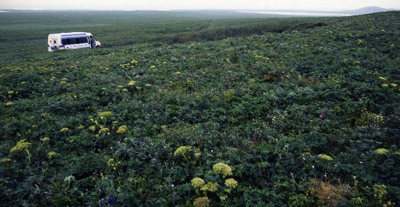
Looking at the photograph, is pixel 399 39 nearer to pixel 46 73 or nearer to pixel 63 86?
pixel 63 86

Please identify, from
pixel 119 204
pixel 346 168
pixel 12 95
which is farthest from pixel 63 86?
pixel 346 168

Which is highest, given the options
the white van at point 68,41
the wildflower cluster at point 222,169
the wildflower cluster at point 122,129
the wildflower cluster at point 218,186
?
the white van at point 68,41

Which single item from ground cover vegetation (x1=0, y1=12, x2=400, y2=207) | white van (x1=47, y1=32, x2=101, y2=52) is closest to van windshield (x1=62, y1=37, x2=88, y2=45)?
white van (x1=47, y1=32, x2=101, y2=52)

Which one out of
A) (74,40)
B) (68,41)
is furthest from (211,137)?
(74,40)

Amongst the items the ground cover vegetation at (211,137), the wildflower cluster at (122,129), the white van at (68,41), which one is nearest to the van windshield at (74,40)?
the white van at (68,41)

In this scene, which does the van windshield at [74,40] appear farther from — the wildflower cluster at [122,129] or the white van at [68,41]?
the wildflower cluster at [122,129]

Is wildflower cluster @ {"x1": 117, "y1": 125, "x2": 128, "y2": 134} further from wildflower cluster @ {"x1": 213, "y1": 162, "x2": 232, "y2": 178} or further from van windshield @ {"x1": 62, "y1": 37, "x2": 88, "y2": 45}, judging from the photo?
van windshield @ {"x1": 62, "y1": 37, "x2": 88, "y2": 45}
